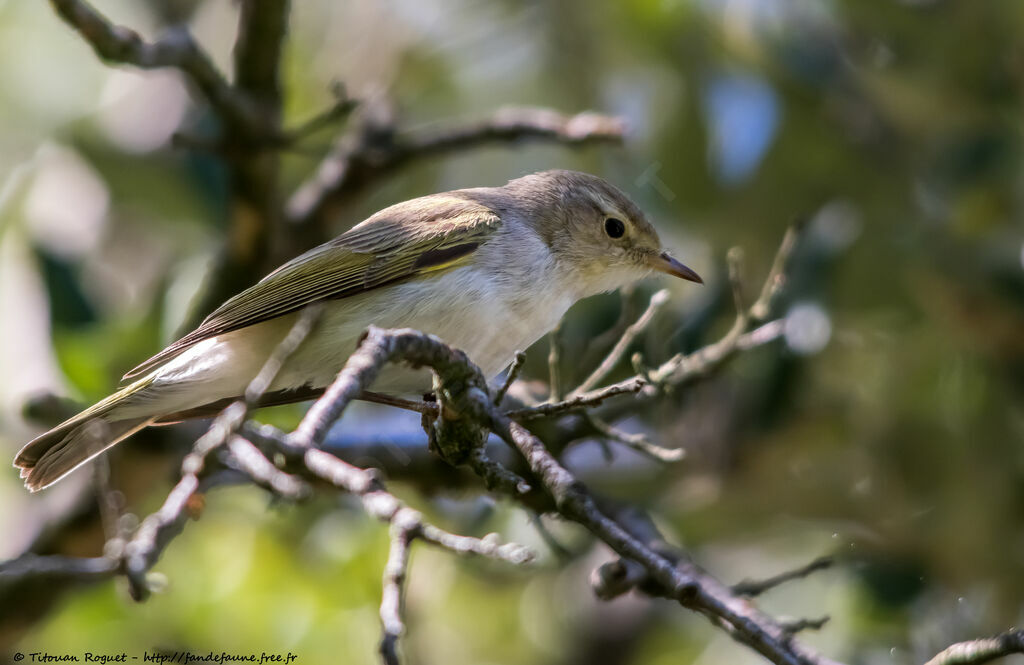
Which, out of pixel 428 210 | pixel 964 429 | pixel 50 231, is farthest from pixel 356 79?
pixel 964 429

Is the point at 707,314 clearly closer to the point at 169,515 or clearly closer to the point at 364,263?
the point at 364,263

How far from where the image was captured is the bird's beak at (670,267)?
14.8ft

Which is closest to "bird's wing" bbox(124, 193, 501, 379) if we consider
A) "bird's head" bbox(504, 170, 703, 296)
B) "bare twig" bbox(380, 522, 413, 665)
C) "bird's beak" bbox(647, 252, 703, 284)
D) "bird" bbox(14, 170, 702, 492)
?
"bird" bbox(14, 170, 702, 492)

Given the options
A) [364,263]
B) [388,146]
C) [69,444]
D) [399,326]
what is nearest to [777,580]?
[399,326]

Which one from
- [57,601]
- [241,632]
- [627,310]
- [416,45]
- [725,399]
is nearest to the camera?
[627,310]

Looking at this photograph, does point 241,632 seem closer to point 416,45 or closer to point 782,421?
point 782,421

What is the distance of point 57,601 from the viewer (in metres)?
4.59

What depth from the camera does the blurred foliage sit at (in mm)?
5379

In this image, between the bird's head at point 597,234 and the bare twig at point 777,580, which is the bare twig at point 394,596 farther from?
the bird's head at point 597,234

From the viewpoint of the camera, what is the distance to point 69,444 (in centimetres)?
362

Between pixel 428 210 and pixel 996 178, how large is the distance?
3.44 metres

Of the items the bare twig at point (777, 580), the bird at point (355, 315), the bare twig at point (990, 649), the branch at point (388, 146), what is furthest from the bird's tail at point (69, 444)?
the bare twig at point (990, 649)

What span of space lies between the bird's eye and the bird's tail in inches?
78.0

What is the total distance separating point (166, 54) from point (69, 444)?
1.51 meters
